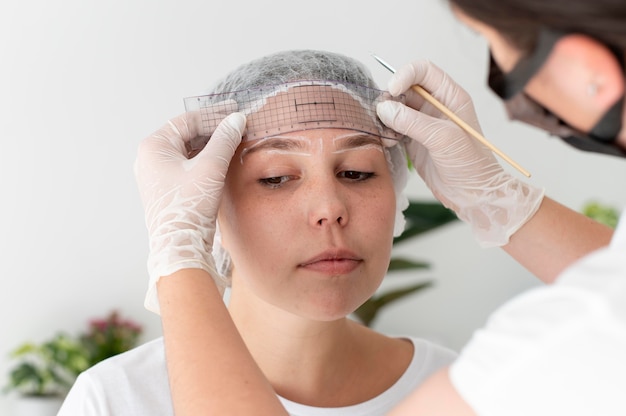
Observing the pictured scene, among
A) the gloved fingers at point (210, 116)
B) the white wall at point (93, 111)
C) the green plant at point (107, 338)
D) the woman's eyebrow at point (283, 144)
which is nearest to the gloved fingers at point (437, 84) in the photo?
the woman's eyebrow at point (283, 144)

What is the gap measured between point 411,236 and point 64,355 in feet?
4.46

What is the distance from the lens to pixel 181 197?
128 centimetres

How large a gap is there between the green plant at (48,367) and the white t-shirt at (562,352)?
205 cm

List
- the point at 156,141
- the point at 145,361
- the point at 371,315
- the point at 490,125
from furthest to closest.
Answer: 1. the point at 490,125
2. the point at 371,315
3. the point at 145,361
4. the point at 156,141

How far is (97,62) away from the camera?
9.20ft

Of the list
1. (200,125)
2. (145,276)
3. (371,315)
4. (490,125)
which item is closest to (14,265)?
(145,276)

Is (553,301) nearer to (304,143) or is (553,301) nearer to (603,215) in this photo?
(304,143)

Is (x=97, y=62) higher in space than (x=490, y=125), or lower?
higher

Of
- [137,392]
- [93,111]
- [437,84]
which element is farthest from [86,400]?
[93,111]

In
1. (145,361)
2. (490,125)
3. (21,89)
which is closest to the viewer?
(145,361)

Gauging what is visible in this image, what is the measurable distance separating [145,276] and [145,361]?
4.73ft

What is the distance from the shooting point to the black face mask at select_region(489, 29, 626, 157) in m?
0.83

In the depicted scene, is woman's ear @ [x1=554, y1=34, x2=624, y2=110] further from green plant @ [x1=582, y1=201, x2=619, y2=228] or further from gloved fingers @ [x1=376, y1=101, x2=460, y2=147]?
green plant @ [x1=582, y1=201, x2=619, y2=228]

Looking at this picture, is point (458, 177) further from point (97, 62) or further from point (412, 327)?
point (412, 327)
